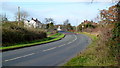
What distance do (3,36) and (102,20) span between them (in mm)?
15696

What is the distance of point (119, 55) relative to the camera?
746 cm

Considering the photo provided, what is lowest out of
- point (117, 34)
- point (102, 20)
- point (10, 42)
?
point (10, 42)

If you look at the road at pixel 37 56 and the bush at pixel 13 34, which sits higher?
the bush at pixel 13 34

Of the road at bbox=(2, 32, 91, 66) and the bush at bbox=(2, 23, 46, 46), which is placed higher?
the bush at bbox=(2, 23, 46, 46)

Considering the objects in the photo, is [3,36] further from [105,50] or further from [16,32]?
[105,50]

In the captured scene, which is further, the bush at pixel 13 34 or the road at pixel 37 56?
the bush at pixel 13 34

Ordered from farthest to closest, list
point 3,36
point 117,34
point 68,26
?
point 68,26, point 3,36, point 117,34

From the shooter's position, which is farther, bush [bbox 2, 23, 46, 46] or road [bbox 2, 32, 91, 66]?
bush [bbox 2, 23, 46, 46]

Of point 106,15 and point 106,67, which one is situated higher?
point 106,15

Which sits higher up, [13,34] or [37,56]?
[13,34]

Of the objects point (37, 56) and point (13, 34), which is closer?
point (37, 56)


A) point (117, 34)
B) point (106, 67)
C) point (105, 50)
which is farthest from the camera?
point (105, 50)

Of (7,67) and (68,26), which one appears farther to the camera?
(68,26)

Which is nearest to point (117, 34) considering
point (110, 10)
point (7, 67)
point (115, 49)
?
point (115, 49)
